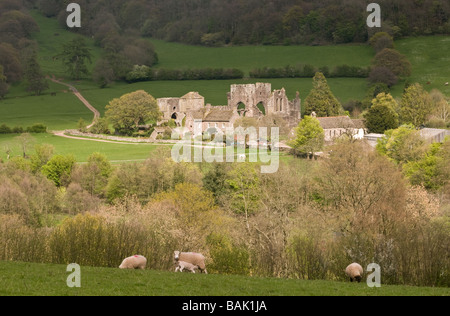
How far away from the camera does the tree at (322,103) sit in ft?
305

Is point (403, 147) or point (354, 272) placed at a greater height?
point (403, 147)

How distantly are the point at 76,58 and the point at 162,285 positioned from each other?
117117 mm

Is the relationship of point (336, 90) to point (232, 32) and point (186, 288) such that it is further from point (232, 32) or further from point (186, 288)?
point (186, 288)

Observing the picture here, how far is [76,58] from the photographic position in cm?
13188

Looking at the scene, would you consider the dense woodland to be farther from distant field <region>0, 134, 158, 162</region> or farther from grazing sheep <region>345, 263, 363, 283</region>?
grazing sheep <region>345, 263, 363, 283</region>

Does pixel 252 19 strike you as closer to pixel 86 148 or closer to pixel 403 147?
pixel 86 148

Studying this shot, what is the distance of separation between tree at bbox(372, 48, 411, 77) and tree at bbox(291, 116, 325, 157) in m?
42.6

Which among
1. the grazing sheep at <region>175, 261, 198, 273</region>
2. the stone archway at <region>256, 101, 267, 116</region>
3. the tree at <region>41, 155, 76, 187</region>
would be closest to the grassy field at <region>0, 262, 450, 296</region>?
the grazing sheep at <region>175, 261, 198, 273</region>

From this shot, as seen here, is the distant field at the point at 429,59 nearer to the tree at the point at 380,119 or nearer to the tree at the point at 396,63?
the tree at the point at 396,63

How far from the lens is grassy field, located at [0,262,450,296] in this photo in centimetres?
1931

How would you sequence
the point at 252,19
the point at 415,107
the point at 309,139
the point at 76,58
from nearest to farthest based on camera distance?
1. the point at 309,139
2. the point at 415,107
3. the point at 76,58
4. the point at 252,19

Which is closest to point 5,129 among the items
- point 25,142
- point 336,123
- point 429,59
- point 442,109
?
point 25,142

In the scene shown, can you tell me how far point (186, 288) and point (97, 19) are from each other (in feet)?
492

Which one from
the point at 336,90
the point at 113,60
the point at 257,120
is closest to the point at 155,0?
the point at 113,60
